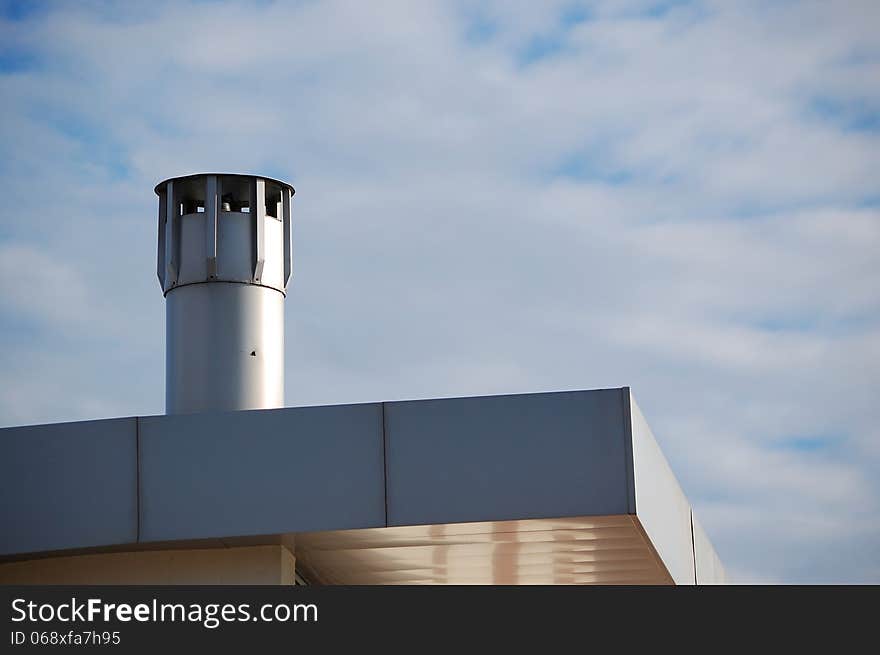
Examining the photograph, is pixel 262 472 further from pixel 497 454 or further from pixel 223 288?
pixel 223 288

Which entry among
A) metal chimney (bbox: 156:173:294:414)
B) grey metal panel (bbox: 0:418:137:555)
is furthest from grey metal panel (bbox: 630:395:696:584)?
grey metal panel (bbox: 0:418:137:555)

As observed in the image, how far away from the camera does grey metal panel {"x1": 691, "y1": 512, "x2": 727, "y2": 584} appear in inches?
707

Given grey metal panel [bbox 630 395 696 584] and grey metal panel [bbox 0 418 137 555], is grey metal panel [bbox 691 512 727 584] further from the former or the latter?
grey metal panel [bbox 0 418 137 555]

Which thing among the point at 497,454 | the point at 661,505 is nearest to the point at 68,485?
the point at 497,454

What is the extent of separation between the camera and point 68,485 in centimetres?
1306

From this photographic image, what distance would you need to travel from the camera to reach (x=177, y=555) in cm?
1357

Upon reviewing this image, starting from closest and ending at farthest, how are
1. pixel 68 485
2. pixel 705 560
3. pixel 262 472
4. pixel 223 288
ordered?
pixel 262 472, pixel 68 485, pixel 223 288, pixel 705 560

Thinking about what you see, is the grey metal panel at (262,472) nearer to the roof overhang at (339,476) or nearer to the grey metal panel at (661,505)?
the roof overhang at (339,476)

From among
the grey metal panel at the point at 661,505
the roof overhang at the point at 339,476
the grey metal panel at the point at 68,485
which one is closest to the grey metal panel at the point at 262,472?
the roof overhang at the point at 339,476

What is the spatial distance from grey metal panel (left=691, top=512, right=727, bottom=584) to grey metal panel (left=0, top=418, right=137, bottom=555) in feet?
23.8

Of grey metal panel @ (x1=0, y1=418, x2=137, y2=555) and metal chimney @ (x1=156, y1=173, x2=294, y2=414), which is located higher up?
metal chimney @ (x1=156, y1=173, x2=294, y2=414)

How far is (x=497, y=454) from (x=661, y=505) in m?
2.32

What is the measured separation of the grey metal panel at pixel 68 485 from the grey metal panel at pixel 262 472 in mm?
195
